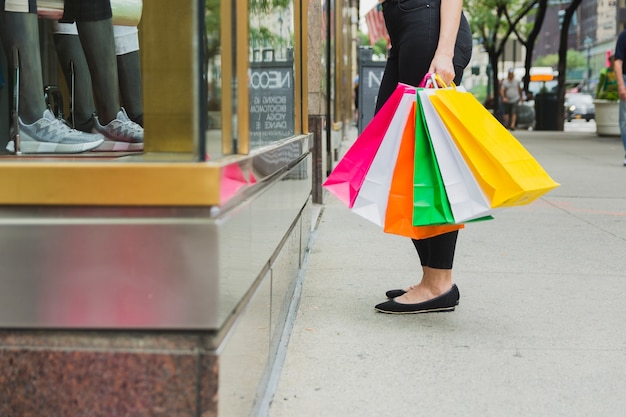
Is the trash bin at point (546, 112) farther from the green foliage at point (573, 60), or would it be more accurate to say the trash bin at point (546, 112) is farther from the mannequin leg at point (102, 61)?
the green foliage at point (573, 60)

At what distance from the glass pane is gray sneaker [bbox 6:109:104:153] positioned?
0.53m

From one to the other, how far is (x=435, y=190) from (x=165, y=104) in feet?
5.20

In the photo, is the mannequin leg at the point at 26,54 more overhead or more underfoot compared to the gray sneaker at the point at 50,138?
more overhead

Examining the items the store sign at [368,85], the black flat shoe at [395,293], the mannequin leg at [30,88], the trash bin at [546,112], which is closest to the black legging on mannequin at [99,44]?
the mannequin leg at [30,88]

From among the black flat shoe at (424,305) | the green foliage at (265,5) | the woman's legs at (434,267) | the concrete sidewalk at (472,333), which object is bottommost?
the concrete sidewalk at (472,333)

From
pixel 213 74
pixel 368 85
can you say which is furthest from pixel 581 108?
pixel 213 74

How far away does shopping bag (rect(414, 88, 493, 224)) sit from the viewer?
3.27 meters

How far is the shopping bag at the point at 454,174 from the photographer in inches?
129

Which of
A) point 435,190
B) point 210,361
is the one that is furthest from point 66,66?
point 210,361

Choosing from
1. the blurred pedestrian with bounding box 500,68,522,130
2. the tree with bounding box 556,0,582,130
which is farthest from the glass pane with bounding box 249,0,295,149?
the blurred pedestrian with bounding box 500,68,522,130

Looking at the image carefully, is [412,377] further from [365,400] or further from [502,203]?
[502,203]

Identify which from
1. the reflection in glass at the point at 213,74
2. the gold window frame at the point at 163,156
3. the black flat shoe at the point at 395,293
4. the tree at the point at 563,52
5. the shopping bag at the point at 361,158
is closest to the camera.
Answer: the gold window frame at the point at 163,156

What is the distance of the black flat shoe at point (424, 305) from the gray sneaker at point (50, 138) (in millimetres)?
1647

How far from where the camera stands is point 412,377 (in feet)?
9.89
